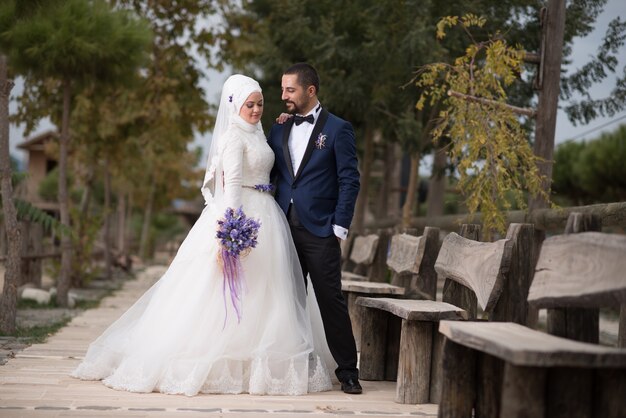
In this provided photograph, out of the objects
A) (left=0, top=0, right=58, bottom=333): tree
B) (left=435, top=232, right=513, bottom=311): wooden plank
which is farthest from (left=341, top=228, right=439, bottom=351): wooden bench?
(left=0, top=0, right=58, bottom=333): tree

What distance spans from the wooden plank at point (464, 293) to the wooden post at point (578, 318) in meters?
1.65

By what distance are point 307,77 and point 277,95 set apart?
8.62 meters

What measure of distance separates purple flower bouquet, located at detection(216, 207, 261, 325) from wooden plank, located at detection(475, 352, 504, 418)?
1.88 m

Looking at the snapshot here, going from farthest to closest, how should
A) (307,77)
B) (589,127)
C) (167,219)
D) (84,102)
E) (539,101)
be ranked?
(167,219) < (84,102) < (589,127) < (539,101) < (307,77)

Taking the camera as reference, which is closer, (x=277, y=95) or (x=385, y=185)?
(x=277, y=95)

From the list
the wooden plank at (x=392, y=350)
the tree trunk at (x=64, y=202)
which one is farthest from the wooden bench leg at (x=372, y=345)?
the tree trunk at (x=64, y=202)

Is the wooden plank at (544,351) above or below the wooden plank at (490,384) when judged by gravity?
above

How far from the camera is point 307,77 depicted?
5906mm

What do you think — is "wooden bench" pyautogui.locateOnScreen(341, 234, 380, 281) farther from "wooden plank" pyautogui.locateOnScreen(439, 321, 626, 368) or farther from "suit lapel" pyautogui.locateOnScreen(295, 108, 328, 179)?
"wooden plank" pyautogui.locateOnScreen(439, 321, 626, 368)

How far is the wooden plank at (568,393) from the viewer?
3.66 meters

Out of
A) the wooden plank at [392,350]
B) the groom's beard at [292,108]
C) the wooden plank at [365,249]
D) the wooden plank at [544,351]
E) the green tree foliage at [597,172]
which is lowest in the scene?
the wooden plank at [392,350]

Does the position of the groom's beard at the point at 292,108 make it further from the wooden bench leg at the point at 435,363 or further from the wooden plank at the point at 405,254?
the wooden bench leg at the point at 435,363

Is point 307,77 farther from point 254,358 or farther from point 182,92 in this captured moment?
point 182,92

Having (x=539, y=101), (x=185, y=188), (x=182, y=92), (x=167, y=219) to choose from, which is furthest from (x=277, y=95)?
(x=167, y=219)
